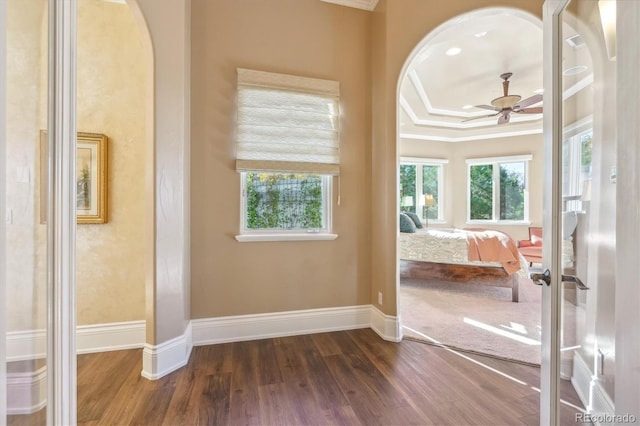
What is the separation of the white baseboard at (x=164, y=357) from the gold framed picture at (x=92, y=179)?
1.13 meters

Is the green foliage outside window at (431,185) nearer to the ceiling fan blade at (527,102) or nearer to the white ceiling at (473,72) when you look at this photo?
the white ceiling at (473,72)

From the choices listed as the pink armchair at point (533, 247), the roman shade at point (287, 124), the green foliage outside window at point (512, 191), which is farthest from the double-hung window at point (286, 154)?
the green foliage outside window at point (512, 191)

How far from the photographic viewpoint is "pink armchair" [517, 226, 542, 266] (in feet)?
16.6

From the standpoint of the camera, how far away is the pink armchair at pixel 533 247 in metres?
5.06

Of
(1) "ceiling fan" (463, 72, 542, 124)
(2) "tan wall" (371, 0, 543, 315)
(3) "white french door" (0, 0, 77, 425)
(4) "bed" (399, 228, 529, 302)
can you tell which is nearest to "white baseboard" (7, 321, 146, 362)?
(3) "white french door" (0, 0, 77, 425)

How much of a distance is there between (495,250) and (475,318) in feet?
3.92

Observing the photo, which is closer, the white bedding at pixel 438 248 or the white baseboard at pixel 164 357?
the white baseboard at pixel 164 357

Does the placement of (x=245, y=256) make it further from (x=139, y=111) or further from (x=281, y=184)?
(x=139, y=111)

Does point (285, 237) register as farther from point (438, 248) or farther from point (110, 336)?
point (438, 248)

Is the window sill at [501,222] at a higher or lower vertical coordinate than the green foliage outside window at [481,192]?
lower

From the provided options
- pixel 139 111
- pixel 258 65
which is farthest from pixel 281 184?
pixel 139 111

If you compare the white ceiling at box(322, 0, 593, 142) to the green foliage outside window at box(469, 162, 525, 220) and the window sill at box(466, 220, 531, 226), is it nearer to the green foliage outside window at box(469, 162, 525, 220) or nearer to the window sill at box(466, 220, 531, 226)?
the green foliage outside window at box(469, 162, 525, 220)

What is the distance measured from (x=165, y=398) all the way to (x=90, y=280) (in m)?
1.25

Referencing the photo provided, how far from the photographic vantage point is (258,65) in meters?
2.62
